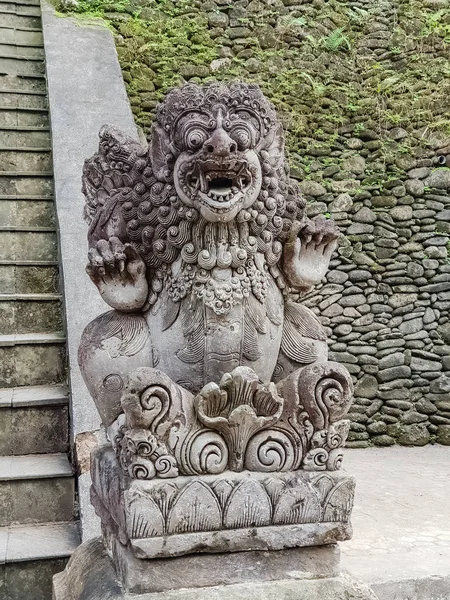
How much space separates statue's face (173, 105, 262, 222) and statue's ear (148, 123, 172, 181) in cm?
5

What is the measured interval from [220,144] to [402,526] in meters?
2.88

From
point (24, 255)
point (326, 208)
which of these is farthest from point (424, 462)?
point (24, 255)

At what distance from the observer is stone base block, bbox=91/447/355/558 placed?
1.79 m

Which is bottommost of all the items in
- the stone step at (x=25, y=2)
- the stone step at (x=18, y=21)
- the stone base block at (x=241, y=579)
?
the stone base block at (x=241, y=579)

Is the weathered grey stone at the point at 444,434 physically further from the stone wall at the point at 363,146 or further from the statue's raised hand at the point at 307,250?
the statue's raised hand at the point at 307,250

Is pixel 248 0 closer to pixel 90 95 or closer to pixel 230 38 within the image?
pixel 230 38

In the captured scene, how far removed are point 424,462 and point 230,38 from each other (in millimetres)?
4978

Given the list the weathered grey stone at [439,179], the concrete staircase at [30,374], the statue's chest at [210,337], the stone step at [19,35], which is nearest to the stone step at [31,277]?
the concrete staircase at [30,374]

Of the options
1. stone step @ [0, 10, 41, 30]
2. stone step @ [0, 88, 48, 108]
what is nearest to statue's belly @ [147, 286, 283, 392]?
stone step @ [0, 88, 48, 108]

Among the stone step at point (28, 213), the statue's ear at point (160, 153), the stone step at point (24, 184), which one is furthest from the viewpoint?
the stone step at point (24, 184)

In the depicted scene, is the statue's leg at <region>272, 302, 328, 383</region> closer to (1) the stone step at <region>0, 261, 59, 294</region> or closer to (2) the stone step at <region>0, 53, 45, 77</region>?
(1) the stone step at <region>0, 261, 59, 294</region>

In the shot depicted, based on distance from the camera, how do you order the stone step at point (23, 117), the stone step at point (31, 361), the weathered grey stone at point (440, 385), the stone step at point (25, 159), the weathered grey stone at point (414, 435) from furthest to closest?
the weathered grey stone at point (440, 385) → the weathered grey stone at point (414, 435) → the stone step at point (23, 117) → the stone step at point (25, 159) → the stone step at point (31, 361)

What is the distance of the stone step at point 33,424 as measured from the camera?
3.34 meters

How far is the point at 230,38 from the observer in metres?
8.00
